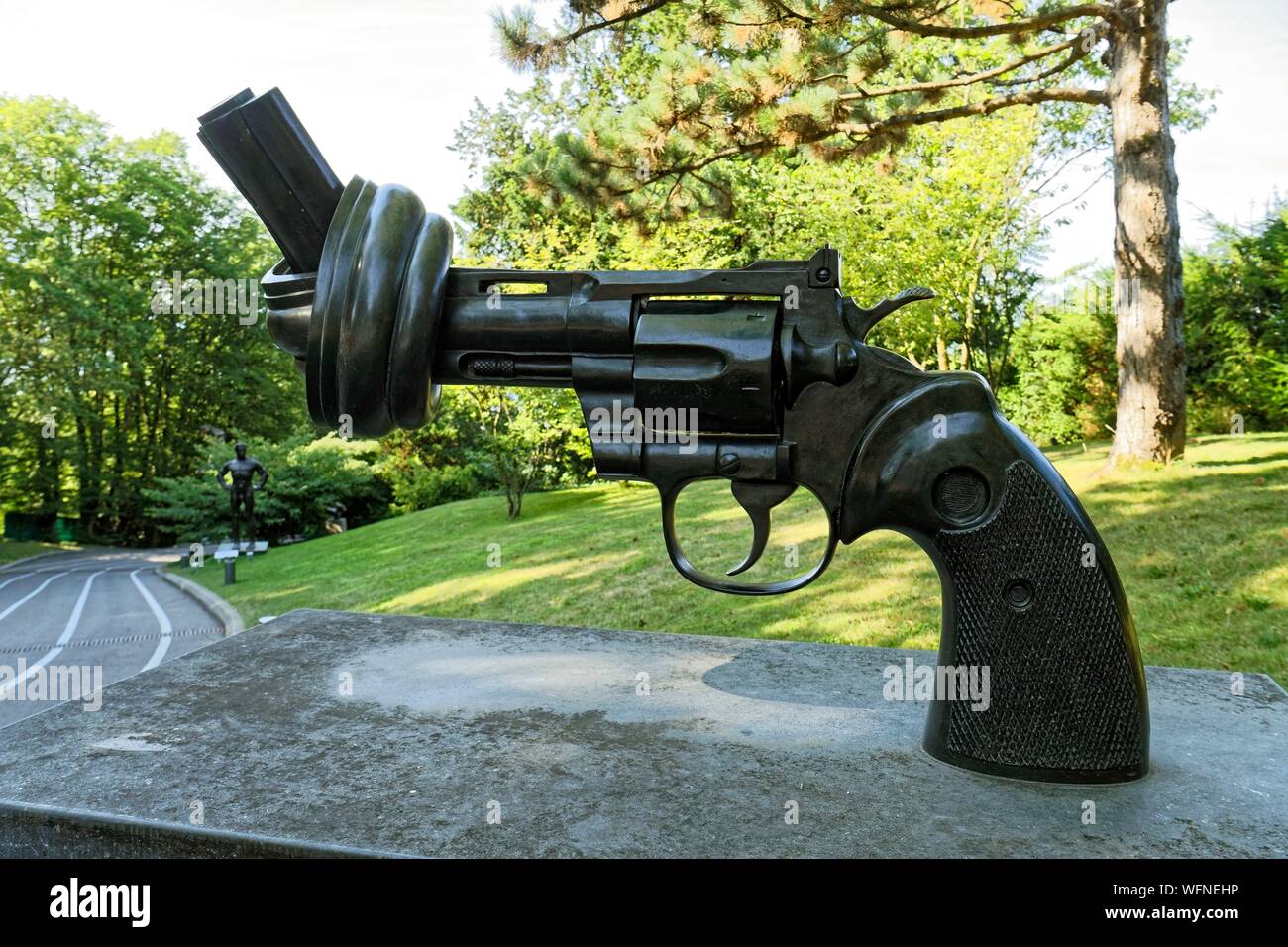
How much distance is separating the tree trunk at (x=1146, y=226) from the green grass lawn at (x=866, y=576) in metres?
0.62

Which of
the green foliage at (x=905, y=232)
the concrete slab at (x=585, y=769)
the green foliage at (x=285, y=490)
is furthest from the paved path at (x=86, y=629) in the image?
the green foliage at (x=905, y=232)

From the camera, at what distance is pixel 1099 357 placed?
1102cm

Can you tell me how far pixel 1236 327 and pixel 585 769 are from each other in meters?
10.8

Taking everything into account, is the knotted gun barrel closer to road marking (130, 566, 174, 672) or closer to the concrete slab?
the concrete slab

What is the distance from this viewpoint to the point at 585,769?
1.30 metres

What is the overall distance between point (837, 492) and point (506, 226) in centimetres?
1433

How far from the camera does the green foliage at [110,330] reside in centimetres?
1623

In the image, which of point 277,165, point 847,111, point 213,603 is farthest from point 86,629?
point 277,165

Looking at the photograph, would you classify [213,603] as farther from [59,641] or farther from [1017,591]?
[1017,591]

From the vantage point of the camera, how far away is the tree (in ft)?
15.9

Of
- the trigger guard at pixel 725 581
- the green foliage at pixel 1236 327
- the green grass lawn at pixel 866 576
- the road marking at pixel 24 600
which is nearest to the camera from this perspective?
the trigger guard at pixel 725 581

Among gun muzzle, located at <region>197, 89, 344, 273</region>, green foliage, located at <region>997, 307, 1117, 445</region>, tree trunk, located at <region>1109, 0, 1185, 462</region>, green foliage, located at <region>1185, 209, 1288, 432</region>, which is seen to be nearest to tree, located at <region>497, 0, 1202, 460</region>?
tree trunk, located at <region>1109, 0, 1185, 462</region>

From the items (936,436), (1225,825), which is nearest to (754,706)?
(936,436)

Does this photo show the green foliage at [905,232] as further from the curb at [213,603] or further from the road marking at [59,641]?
the road marking at [59,641]
